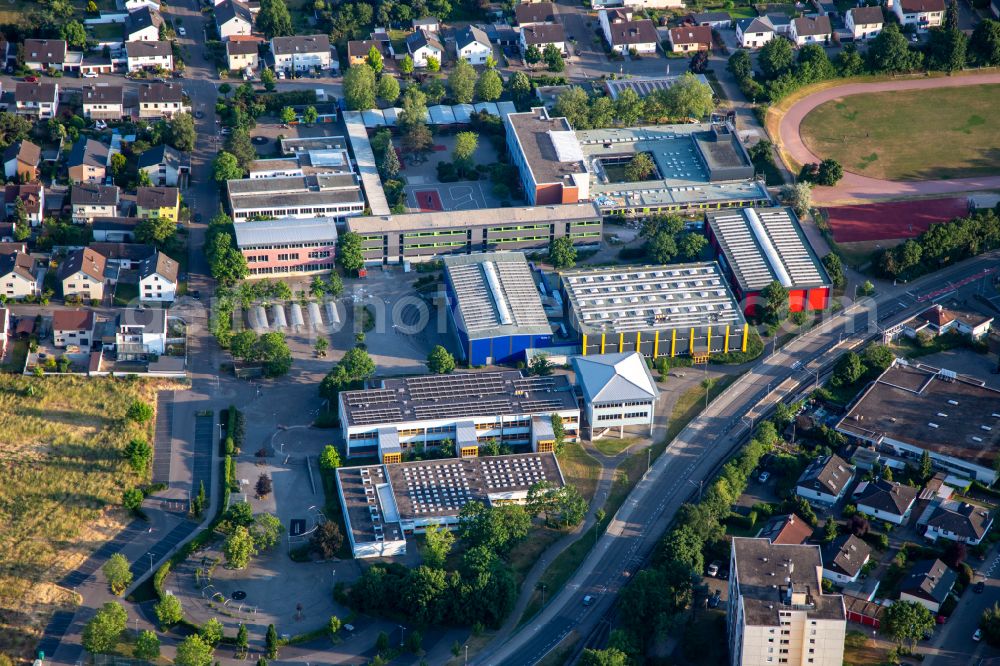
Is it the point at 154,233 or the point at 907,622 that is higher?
the point at 154,233

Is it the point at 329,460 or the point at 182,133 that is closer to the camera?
the point at 329,460

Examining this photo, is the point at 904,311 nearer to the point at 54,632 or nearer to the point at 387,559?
the point at 387,559

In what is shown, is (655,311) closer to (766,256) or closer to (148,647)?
(766,256)

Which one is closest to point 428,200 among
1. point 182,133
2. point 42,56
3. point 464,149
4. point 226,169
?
point 464,149

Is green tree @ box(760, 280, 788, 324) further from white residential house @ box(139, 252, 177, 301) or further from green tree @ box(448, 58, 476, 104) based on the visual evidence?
white residential house @ box(139, 252, 177, 301)

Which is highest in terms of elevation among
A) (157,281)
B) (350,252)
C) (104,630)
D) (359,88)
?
(359,88)

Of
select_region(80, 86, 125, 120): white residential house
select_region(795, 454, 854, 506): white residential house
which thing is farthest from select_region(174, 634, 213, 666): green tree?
select_region(80, 86, 125, 120): white residential house

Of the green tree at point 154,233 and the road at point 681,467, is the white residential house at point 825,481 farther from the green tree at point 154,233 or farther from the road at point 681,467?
the green tree at point 154,233
